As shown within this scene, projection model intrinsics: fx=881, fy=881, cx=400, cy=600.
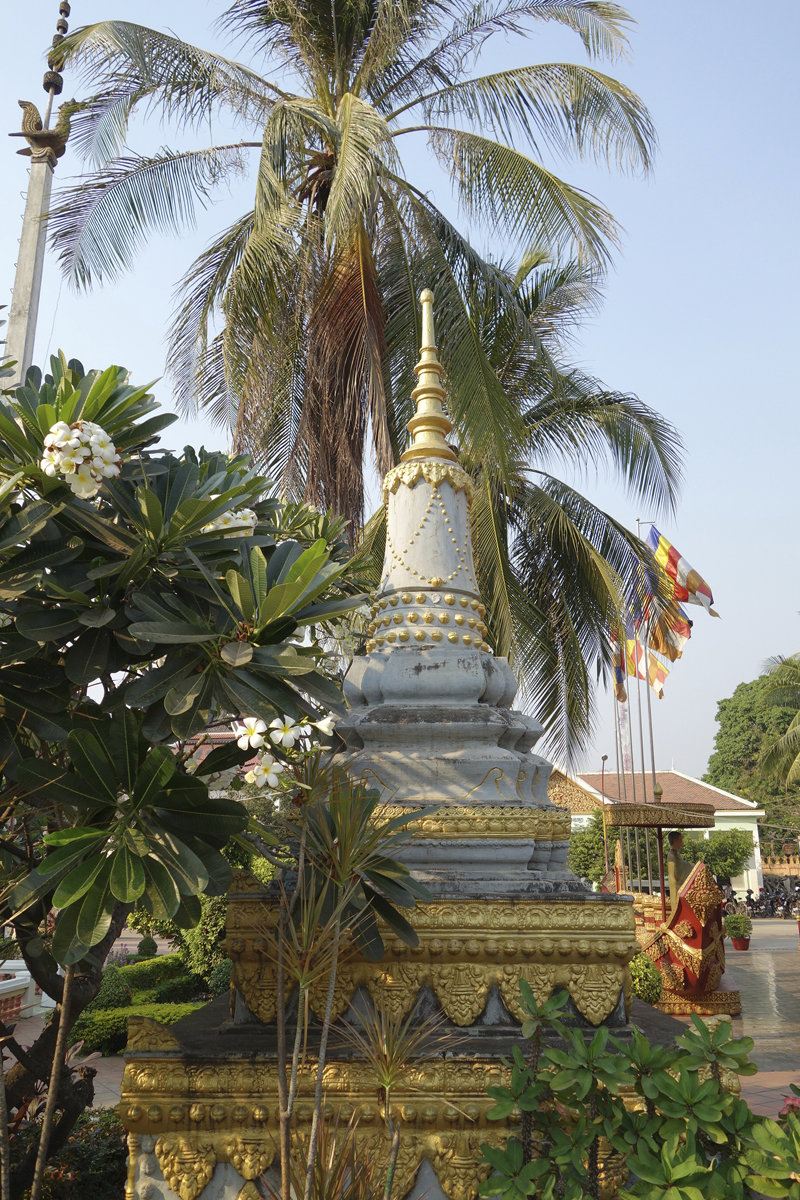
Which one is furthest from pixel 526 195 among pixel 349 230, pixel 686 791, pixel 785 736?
pixel 686 791

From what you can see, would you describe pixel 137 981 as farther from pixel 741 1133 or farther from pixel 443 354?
pixel 741 1133

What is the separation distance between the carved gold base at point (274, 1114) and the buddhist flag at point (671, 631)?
8.87 m

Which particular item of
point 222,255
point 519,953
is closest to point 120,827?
point 519,953

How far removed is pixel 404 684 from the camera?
3918 millimetres

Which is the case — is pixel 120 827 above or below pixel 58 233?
below

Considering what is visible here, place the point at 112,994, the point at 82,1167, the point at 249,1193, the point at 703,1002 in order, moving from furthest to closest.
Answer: the point at 703,1002
the point at 112,994
the point at 82,1167
the point at 249,1193

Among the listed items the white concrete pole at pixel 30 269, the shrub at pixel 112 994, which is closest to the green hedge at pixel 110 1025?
the shrub at pixel 112 994

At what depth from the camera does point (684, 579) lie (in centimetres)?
1276

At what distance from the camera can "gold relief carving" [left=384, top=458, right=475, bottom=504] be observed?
4.50 meters

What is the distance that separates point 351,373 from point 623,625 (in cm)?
432

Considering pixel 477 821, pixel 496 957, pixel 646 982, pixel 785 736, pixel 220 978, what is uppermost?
pixel 785 736

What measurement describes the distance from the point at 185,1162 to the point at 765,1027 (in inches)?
341

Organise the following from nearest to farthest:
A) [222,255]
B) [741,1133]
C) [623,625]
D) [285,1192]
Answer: [285,1192] → [741,1133] → [222,255] → [623,625]

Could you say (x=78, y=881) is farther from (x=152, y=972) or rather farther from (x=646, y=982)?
(x=152, y=972)
